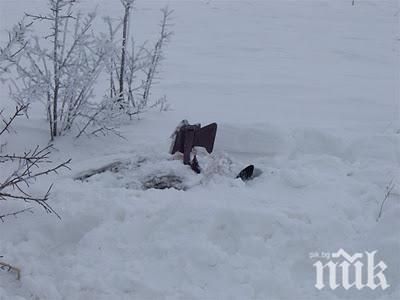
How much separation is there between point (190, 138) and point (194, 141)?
0.35ft

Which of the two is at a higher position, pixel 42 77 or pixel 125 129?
pixel 42 77

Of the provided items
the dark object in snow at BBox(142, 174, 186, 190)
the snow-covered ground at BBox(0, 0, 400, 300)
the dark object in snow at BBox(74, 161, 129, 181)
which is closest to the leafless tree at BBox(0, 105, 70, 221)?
the snow-covered ground at BBox(0, 0, 400, 300)

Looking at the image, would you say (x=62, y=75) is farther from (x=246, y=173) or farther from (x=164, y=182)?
(x=246, y=173)

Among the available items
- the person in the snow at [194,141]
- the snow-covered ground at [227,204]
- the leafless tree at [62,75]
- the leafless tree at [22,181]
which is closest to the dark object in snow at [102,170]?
the snow-covered ground at [227,204]

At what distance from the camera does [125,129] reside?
5426 millimetres

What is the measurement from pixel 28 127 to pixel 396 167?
3.20 metres

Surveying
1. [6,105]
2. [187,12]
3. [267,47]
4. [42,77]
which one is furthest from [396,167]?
[187,12]

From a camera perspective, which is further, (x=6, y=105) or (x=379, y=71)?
(x=379, y=71)

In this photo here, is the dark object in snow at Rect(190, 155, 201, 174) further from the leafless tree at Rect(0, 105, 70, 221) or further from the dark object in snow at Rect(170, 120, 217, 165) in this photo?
the leafless tree at Rect(0, 105, 70, 221)

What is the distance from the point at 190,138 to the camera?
14.7ft

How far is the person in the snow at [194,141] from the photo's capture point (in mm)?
4242

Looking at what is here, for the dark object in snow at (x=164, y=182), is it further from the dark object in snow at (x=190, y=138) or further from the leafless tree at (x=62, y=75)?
the leafless tree at (x=62, y=75)

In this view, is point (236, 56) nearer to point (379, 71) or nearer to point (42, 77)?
point (379, 71)

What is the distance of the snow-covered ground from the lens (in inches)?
118
